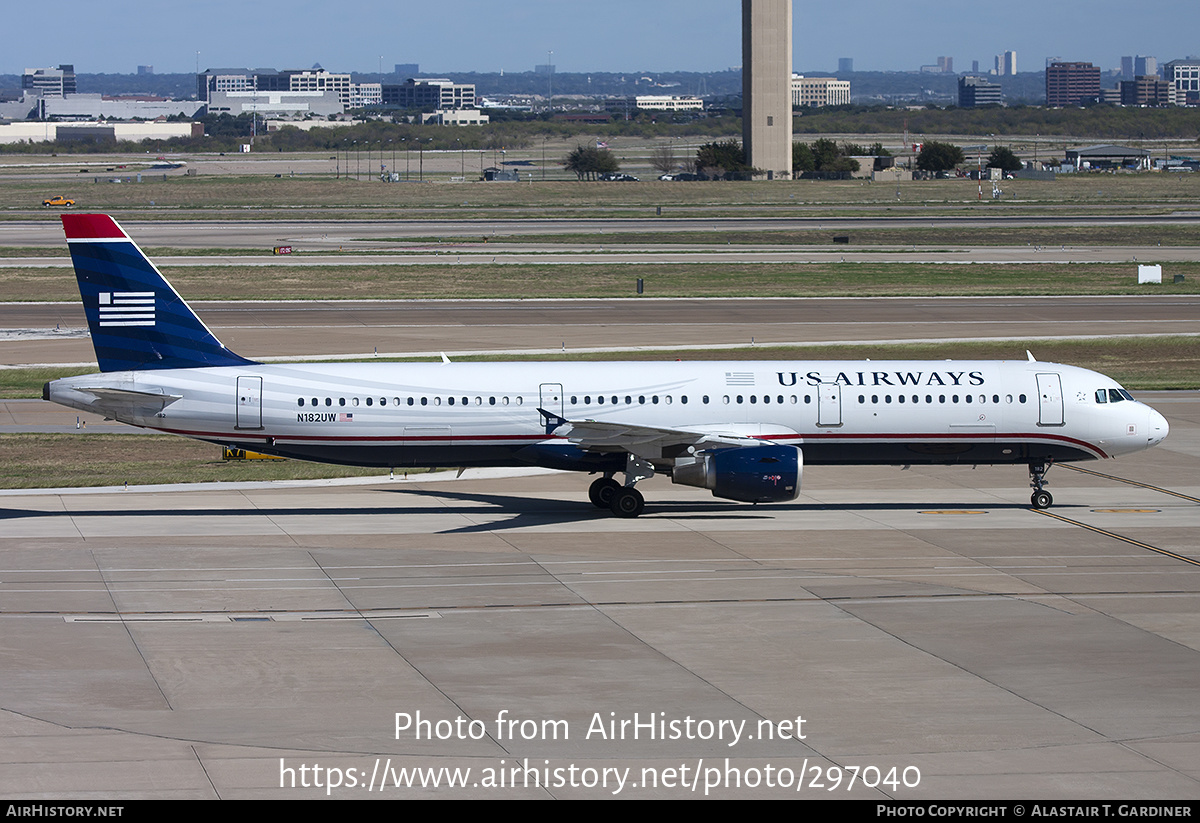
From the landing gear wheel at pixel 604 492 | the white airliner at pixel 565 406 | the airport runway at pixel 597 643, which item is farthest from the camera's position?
the landing gear wheel at pixel 604 492

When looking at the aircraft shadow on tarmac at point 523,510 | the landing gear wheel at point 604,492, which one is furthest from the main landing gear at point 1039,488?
the landing gear wheel at point 604,492

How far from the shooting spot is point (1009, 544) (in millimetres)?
32438

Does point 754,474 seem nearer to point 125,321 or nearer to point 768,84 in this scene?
point 125,321

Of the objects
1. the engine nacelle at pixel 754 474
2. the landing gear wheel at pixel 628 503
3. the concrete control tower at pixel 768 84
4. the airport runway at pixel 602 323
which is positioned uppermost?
the concrete control tower at pixel 768 84

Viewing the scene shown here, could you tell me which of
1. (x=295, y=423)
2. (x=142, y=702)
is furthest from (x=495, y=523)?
(x=142, y=702)

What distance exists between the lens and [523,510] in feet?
120

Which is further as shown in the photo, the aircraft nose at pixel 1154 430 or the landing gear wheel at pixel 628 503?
the aircraft nose at pixel 1154 430

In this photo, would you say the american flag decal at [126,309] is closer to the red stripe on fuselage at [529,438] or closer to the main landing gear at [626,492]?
the red stripe on fuselage at [529,438]

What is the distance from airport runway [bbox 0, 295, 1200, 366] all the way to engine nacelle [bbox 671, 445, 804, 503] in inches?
1115

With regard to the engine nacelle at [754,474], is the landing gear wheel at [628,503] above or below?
below

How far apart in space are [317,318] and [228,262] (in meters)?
28.2

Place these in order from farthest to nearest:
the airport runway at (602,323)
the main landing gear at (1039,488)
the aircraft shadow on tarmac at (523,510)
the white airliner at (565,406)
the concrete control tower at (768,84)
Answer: the concrete control tower at (768,84)
the airport runway at (602,323)
the main landing gear at (1039,488)
the aircraft shadow on tarmac at (523,510)
the white airliner at (565,406)

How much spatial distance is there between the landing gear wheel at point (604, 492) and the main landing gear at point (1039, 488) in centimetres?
1136

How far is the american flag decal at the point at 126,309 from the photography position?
34844mm
